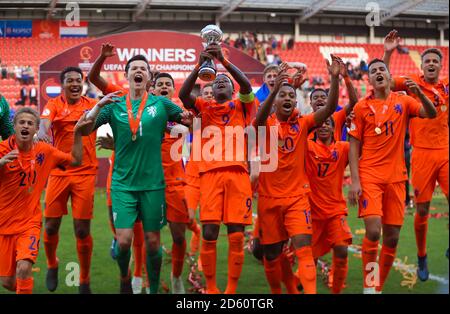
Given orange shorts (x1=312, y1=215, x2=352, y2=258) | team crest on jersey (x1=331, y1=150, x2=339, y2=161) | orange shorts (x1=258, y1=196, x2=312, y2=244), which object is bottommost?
orange shorts (x1=312, y1=215, x2=352, y2=258)

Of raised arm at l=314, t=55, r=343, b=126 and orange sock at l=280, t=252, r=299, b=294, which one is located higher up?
raised arm at l=314, t=55, r=343, b=126

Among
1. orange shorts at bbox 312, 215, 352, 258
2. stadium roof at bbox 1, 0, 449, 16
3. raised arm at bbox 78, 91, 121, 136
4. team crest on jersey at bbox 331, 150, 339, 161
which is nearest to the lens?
raised arm at bbox 78, 91, 121, 136

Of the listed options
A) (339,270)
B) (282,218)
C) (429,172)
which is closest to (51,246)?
(282,218)

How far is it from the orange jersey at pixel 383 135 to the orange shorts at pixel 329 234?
529 mm

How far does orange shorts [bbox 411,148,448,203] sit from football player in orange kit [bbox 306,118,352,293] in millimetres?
1386

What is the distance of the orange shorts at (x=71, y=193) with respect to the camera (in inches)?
273

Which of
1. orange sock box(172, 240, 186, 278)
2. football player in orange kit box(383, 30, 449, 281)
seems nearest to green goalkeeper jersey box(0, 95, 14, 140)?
orange sock box(172, 240, 186, 278)

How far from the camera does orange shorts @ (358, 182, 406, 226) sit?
6.15 meters

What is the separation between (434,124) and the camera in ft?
24.3

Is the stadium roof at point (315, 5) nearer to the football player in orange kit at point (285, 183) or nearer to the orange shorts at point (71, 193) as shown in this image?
the orange shorts at point (71, 193)

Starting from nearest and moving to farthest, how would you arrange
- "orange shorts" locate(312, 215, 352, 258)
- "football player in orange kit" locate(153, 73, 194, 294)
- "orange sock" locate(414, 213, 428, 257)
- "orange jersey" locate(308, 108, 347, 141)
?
"orange shorts" locate(312, 215, 352, 258) < "orange jersey" locate(308, 108, 347, 141) < "football player in orange kit" locate(153, 73, 194, 294) < "orange sock" locate(414, 213, 428, 257)

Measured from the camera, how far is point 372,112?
20.7ft

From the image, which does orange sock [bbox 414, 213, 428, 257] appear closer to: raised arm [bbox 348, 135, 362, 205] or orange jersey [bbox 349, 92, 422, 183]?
orange jersey [bbox 349, 92, 422, 183]

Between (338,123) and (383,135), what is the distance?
563 millimetres
